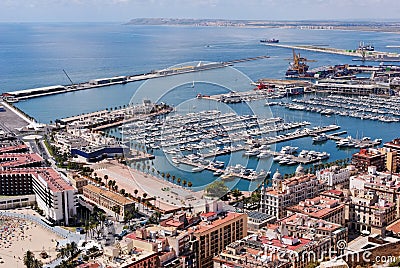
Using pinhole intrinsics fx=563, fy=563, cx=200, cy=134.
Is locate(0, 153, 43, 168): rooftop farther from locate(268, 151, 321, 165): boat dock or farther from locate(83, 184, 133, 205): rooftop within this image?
locate(268, 151, 321, 165): boat dock

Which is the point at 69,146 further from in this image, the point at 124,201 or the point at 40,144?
the point at 124,201

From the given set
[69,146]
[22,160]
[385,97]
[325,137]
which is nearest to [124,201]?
[22,160]

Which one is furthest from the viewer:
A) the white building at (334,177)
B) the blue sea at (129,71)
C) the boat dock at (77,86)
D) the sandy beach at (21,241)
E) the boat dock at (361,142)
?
the boat dock at (77,86)

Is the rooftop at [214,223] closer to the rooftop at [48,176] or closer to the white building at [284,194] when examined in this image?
the white building at [284,194]

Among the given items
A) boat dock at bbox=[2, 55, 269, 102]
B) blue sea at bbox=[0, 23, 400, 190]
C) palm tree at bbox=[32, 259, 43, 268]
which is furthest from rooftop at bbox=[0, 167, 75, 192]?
A: boat dock at bbox=[2, 55, 269, 102]

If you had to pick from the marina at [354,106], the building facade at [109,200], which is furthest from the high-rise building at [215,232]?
the marina at [354,106]

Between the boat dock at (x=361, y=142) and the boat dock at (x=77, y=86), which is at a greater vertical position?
the boat dock at (x=77, y=86)

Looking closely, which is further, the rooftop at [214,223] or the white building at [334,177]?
the white building at [334,177]

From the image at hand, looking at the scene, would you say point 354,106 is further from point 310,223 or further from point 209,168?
point 310,223

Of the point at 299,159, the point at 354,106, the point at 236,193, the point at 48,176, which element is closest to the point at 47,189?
the point at 48,176
